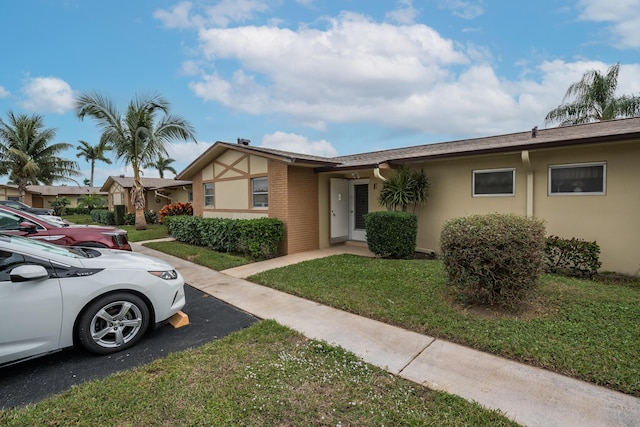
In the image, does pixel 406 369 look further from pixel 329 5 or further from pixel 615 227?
pixel 329 5

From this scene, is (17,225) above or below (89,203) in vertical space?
below

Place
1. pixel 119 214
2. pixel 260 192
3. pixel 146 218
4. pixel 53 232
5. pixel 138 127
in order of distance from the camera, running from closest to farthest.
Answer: pixel 53 232 → pixel 260 192 → pixel 138 127 → pixel 119 214 → pixel 146 218

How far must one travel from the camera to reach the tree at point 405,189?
878cm

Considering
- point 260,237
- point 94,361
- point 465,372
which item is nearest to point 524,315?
point 465,372

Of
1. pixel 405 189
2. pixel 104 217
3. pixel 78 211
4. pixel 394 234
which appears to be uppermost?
pixel 405 189

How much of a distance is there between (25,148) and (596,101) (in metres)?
39.8

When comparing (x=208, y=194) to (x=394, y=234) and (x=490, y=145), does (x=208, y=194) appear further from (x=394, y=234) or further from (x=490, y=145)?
(x=490, y=145)

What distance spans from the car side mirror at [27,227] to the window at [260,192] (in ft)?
18.5

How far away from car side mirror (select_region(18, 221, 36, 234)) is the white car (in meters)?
4.26

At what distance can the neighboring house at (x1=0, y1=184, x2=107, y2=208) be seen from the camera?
113ft

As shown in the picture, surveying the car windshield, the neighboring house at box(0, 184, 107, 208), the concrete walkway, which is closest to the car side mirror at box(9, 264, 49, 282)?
the car windshield

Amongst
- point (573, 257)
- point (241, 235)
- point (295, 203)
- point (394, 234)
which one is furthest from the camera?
point (295, 203)

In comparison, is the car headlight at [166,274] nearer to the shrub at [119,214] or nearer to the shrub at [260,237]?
the shrub at [260,237]

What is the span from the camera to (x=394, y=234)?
8.15 metres
